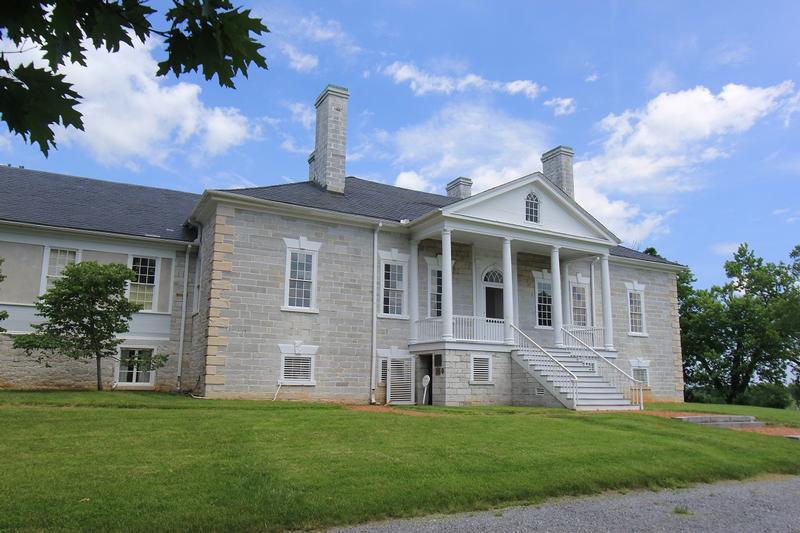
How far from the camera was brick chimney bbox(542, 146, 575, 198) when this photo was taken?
87.7ft

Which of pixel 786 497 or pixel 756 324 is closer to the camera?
pixel 786 497

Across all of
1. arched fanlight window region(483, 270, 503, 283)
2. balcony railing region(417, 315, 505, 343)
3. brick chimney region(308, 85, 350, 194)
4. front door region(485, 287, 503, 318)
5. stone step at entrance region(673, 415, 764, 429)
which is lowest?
stone step at entrance region(673, 415, 764, 429)

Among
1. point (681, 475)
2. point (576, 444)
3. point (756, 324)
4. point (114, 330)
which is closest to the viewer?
point (681, 475)

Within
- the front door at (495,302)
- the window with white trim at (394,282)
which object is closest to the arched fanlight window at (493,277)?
the front door at (495,302)

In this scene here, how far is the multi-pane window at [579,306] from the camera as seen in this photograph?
2464 cm

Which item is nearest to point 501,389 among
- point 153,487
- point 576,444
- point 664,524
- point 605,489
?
point 576,444

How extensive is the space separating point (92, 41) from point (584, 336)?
22377mm

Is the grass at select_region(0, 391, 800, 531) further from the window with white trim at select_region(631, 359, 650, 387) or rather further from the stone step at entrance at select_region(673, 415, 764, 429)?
the window with white trim at select_region(631, 359, 650, 387)

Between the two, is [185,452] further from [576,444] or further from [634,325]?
[634,325]

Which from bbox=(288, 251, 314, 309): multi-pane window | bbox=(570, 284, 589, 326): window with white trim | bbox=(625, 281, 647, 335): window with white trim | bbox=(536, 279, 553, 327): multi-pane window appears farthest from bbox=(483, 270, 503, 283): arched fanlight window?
bbox=(288, 251, 314, 309): multi-pane window

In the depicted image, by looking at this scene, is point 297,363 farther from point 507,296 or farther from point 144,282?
point 507,296

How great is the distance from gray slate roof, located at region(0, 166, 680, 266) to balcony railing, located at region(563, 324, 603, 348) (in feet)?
22.0

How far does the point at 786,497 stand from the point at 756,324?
94.9 ft

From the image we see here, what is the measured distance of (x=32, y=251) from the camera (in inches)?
726
